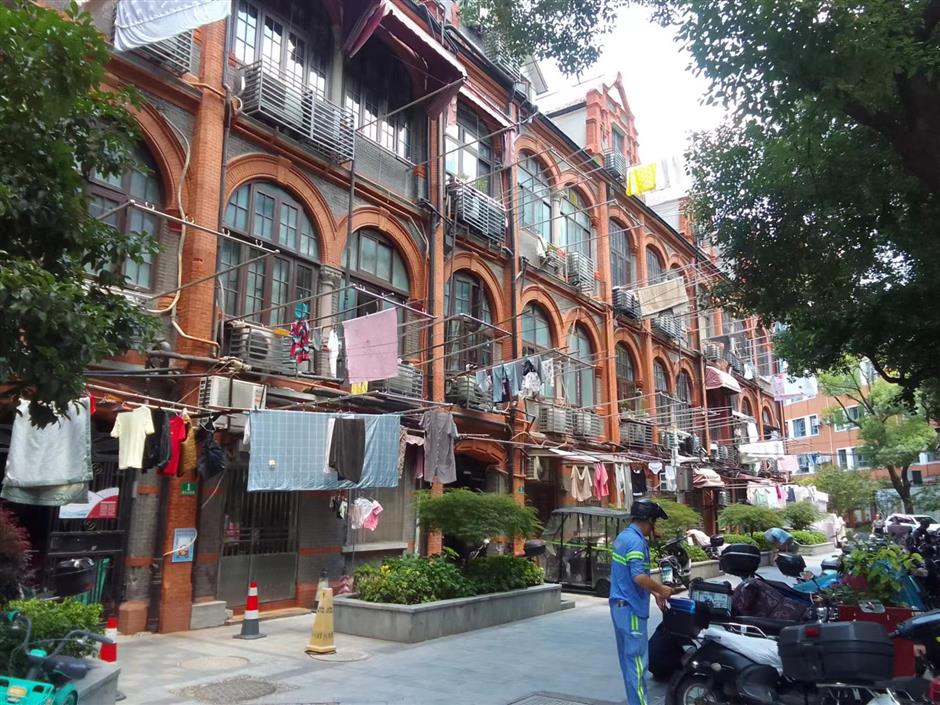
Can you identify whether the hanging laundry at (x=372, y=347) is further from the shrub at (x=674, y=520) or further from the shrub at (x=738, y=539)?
the shrub at (x=738, y=539)

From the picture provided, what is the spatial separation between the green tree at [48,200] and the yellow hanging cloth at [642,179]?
17078 millimetres

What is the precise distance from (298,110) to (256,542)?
8.11 m

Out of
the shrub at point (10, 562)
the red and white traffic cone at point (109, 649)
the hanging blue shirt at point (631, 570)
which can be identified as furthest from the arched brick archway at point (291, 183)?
the hanging blue shirt at point (631, 570)

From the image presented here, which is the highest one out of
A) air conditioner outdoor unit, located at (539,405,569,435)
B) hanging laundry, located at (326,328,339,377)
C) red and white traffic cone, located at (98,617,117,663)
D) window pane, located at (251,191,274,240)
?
window pane, located at (251,191,274,240)

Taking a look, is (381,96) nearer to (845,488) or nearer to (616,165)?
(616,165)

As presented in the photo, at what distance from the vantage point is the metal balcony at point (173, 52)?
38.6 feet

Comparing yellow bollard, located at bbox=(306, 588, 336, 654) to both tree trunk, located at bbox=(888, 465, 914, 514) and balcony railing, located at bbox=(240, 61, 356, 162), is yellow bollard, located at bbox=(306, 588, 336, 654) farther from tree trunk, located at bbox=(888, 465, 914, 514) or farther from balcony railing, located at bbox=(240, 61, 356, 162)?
tree trunk, located at bbox=(888, 465, 914, 514)

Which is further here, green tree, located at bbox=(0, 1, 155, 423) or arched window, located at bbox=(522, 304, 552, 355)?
arched window, located at bbox=(522, 304, 552, 355)

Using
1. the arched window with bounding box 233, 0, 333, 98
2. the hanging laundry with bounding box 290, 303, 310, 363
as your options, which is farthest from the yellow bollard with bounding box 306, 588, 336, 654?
the arched window with bounding box 233, 0, 333, 98

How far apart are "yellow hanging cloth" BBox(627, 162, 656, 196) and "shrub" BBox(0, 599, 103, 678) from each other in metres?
17.6

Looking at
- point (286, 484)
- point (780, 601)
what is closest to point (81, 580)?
point (286, 484)

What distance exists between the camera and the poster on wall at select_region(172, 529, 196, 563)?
11.2m

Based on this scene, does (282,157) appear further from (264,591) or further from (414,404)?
(264,591)

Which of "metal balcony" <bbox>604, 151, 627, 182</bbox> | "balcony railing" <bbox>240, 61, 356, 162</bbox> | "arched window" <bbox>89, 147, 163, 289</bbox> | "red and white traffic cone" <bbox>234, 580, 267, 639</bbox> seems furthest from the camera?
"metal balcony" <bbox>604, 151, 627, 182</bbox>
